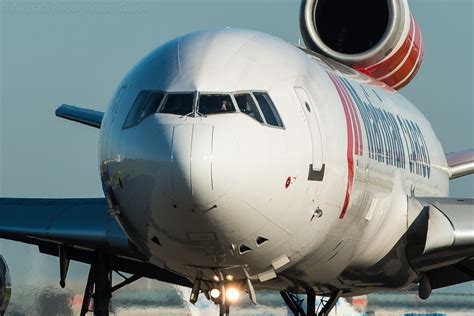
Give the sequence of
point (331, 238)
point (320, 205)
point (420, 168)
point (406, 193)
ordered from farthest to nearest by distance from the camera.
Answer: point (420, 168)
point (406, 193)
point (331, 238)
point (320, 205)

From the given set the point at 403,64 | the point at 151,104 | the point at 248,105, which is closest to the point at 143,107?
the point at 151,104

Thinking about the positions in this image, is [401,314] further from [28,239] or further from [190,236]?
[190,236]

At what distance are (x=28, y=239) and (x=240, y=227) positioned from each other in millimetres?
8987

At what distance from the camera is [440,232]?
60.1 feet

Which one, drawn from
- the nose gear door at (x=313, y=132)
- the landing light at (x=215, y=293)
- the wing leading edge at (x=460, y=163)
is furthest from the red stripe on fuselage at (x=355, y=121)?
the wing leading edge at (x=460, y=163)

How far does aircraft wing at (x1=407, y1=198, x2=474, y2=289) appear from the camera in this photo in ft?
60.3

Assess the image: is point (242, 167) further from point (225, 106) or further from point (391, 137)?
point (391, 137)

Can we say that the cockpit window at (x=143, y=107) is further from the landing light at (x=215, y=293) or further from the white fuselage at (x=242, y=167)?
the landing light at (x=215, y=293)

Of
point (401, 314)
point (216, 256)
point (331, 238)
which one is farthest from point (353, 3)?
point (216, 256)

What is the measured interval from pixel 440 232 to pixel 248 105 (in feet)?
18.2

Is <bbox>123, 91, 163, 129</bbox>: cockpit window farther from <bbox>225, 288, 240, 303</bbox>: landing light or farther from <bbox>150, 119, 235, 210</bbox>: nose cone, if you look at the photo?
<bbox>225, 288, 240, 303</bbox>: landing light

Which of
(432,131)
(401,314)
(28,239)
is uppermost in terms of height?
(432,131)

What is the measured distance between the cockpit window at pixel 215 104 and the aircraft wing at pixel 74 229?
6010 mm

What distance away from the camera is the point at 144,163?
1323 cm
